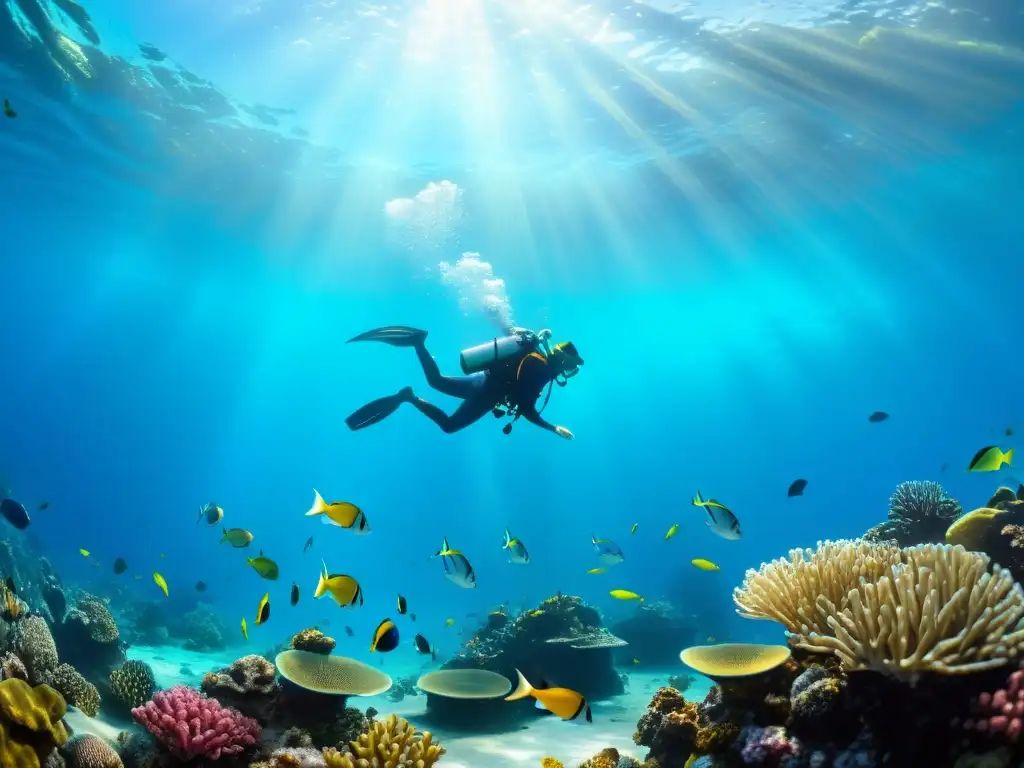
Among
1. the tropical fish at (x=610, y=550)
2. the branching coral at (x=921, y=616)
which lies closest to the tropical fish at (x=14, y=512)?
the tropical fish at (x=610, y=550)

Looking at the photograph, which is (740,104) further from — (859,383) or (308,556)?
(308,556)

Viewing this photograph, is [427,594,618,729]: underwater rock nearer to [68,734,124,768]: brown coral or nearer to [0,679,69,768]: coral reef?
[68,734,124,768]: brown coral

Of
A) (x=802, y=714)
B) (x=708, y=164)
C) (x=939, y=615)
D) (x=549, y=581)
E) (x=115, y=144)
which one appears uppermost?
(x=708, y=164)

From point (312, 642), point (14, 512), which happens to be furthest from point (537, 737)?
point (14, 512)

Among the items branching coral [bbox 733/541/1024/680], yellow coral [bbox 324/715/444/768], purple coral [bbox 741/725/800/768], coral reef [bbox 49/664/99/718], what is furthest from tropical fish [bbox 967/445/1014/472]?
coral reef [bbox 49/664/99/718]

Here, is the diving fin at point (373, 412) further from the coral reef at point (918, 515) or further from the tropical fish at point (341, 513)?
the coral reef at point (918, 515)

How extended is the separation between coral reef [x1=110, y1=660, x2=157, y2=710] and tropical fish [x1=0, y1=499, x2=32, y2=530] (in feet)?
7.88

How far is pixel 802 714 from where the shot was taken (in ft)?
12.5

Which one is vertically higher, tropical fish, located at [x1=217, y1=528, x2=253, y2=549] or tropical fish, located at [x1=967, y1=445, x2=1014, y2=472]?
tropical fish, located at [x1=967, y1=445, x2=1014, y2=472]

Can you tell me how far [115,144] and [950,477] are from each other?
12374cm

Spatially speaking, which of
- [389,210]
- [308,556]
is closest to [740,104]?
[389,210]

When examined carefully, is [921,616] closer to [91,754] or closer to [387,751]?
[387,751]

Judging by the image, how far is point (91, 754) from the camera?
13.7 ft

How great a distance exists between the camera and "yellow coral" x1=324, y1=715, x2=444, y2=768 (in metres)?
4.13
